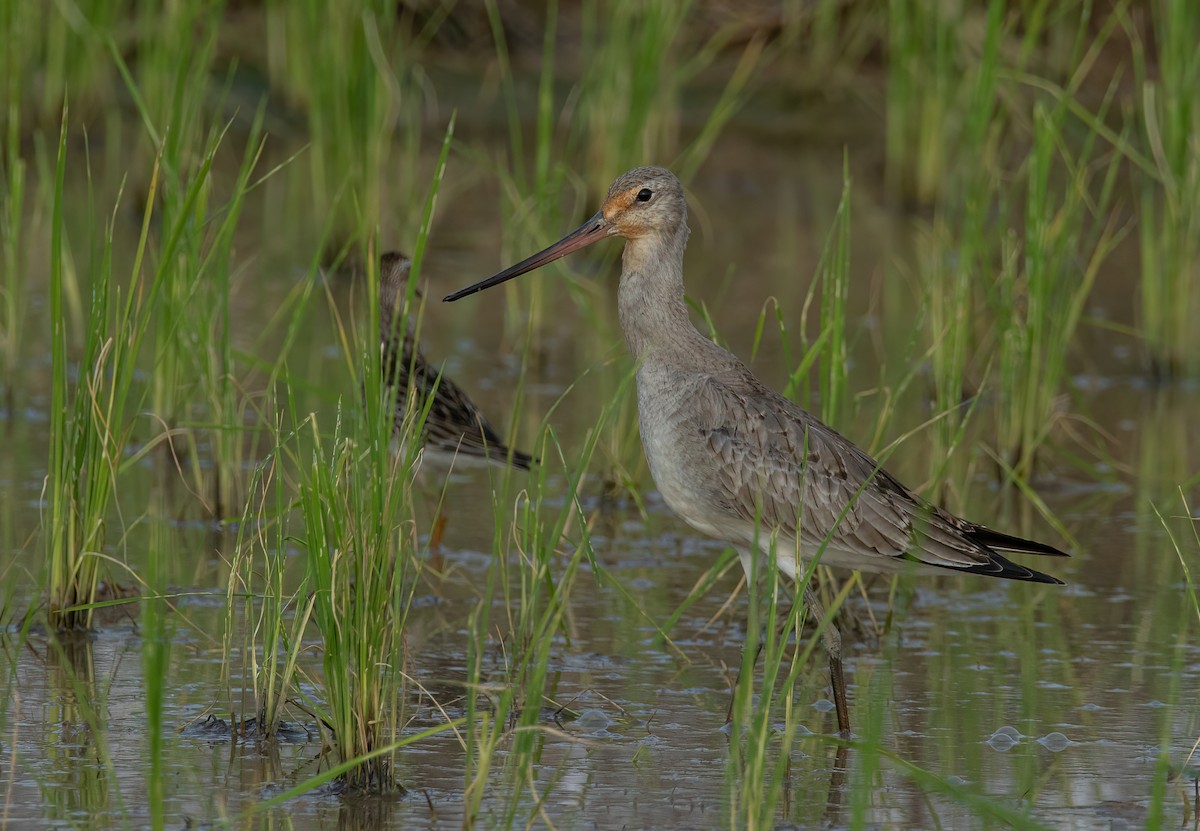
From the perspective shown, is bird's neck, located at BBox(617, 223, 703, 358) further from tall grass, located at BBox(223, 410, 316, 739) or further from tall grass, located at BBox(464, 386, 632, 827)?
tall grass, located at BBox(223, 410, 316, 739)

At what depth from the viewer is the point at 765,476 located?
5.52m

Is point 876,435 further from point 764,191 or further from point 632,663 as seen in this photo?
point 764,191

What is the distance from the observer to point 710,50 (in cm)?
1261

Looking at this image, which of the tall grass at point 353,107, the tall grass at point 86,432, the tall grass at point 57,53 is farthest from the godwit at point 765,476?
the tall grass at point 57,53

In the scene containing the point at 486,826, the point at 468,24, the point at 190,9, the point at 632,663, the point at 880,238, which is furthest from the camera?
the point at 468,24

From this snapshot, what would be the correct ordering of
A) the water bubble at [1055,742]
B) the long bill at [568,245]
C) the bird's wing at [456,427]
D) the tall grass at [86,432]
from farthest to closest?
the bird's wing at [456,427], the long bill at [568,245], the tall grass at [86,432], the water bubble at [1055,742]

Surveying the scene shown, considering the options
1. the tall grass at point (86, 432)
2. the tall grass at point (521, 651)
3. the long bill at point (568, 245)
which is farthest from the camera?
the long bill at point (568, 245)

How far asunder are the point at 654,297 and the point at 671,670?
1098mm

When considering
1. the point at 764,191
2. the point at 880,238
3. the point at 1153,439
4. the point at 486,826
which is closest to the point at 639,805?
the point at 486,826

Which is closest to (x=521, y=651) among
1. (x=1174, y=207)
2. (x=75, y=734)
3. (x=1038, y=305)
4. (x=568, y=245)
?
(x=75, y=734)

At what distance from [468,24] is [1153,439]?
7589 mm

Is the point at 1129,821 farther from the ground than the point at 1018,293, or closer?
closer

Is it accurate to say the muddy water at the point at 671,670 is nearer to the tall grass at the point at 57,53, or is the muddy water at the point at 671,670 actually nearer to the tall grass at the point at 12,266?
the tall grass at the point at 12,266

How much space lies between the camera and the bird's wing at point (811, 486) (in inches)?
217
